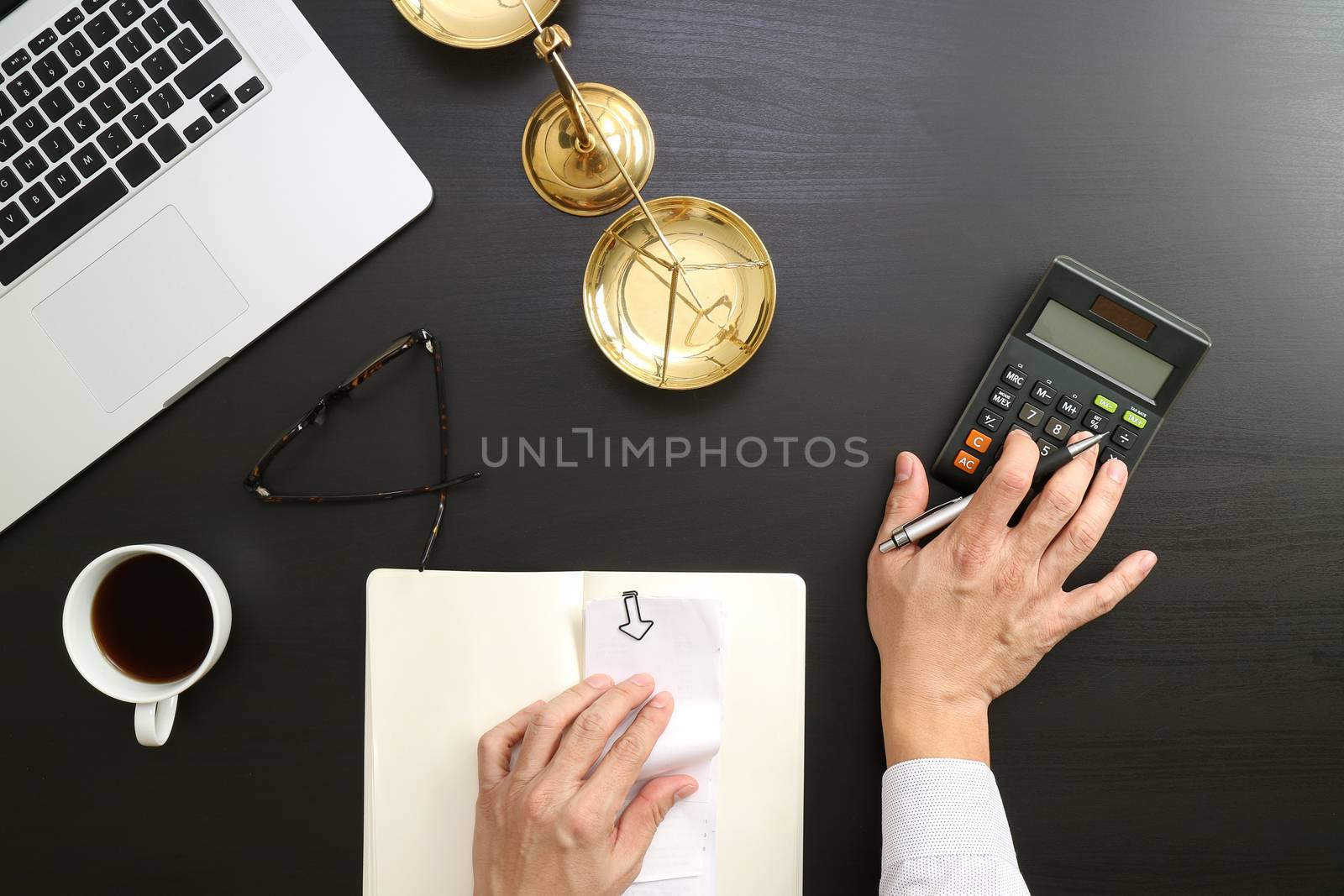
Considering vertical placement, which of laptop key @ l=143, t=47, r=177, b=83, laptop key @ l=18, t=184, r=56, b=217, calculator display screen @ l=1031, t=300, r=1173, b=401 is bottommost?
calculator display screen @ l=1031, t=300, r=1173, b=401

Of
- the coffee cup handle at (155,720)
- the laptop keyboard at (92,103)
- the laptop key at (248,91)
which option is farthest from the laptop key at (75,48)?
the coffee cup handle at (155,720)

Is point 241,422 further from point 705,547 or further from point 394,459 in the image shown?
point 705,547

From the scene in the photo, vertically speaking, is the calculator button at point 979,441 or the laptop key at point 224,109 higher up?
the laptop key at point 224,109

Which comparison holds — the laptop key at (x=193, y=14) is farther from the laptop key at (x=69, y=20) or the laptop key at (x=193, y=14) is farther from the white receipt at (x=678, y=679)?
the white receipt at (x=678, y=679)

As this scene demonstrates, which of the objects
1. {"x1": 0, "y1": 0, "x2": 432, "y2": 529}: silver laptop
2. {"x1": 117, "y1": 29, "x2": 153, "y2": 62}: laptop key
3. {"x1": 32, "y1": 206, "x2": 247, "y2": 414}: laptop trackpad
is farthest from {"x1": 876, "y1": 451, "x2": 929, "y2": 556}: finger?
{"x1": 117, "y1": 29, "x2": 153, "y2": 62}: laptop key

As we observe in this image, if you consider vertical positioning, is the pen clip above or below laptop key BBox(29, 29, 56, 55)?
below

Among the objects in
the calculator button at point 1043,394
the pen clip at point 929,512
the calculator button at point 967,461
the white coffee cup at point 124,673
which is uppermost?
the calculator button at point 1043,394

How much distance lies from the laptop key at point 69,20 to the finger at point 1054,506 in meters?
0.80

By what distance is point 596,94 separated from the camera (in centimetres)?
62

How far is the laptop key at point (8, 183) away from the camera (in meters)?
0.58

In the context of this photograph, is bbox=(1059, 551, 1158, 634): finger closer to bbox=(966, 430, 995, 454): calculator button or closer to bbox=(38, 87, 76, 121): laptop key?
bbox=(966, 430, 995, 454): calculator button

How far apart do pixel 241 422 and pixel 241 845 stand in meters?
0.35

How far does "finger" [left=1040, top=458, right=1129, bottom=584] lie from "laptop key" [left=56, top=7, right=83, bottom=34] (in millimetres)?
835

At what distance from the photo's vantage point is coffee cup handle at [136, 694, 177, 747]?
1.91ft
